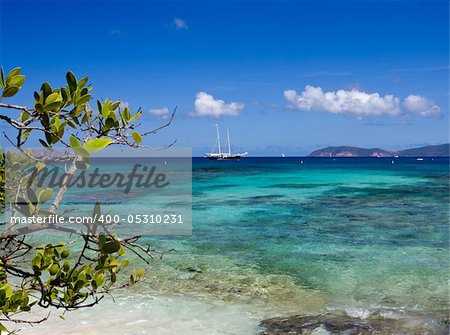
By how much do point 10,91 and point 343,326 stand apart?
17.2 ft

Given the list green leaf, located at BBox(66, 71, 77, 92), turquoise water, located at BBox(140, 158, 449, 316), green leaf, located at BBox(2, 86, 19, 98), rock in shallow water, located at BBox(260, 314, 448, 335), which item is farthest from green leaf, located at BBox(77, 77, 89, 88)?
turquoise water, located at BBox(140, 158, 449, 316)

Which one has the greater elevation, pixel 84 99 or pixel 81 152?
pixel 84 99

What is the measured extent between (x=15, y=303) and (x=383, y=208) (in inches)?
701

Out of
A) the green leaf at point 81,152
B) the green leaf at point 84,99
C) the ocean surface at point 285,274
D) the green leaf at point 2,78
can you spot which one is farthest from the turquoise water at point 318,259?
the green leaf at point 2,78

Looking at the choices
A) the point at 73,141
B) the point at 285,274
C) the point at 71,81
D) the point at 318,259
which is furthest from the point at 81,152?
the point at 318,259

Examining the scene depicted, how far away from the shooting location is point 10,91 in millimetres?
1871

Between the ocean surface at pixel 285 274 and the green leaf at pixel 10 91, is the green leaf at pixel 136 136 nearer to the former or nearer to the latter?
the green leaf at pixel 10 91

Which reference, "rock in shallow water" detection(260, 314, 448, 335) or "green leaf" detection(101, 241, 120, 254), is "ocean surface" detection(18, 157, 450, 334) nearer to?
"rock in shallow water" detection(260, 314, 448, 335)

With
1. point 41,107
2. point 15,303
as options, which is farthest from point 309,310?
point 41,107

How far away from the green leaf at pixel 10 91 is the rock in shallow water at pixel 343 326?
15.8 ft

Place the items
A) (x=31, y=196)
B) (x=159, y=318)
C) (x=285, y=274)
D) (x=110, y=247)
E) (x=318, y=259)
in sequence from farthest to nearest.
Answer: (x=318, y=259) → (x=285, y=274) → (x=159, y=318) → (x=31, y=196) → (x=110, y=247)

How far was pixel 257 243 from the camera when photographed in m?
11.7

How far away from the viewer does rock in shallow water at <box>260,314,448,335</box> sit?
5.71 meters

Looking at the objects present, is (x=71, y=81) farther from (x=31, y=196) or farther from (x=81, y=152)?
(x=31, y=196)
